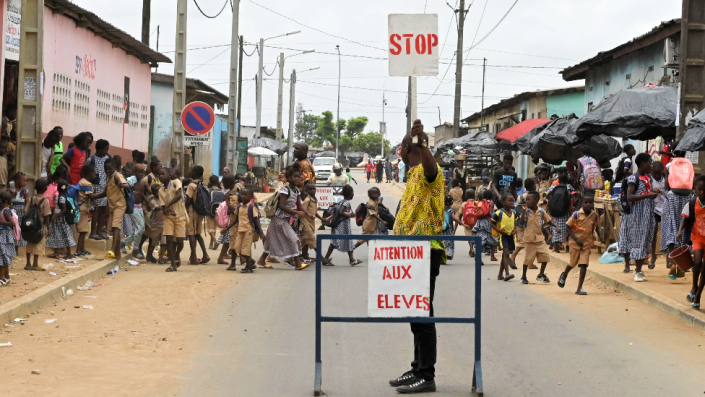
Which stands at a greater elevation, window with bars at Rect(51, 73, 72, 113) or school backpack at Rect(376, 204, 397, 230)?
window with bars at Rect(51, 73, 72, 113)

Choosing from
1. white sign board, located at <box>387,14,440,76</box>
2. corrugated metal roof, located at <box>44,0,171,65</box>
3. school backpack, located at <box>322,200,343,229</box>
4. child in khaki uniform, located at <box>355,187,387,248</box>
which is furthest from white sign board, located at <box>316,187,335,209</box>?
white sign board, located at <box>387,14,440,76</box>

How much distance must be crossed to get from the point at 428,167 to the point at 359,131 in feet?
382

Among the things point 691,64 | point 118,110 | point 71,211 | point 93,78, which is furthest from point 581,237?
point 118,110

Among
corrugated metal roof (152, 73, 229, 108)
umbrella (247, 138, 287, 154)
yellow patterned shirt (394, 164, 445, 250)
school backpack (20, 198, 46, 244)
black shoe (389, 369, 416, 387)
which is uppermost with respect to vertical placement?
corrugated metal roof (152, 73, 229, 108)

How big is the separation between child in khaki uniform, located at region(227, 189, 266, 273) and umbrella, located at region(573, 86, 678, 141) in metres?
6.01

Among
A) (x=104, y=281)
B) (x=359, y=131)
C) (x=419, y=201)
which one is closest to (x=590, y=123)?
(x=104, y=281)

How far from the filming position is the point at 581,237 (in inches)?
482

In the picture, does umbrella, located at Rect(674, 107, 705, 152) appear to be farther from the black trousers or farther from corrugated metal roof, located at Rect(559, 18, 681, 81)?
corrugated metal roof, located at Rect(559, 18, 681, 81)

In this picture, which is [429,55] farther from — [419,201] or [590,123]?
[590,123]

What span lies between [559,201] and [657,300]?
6.23 metres

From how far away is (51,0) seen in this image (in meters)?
17.9

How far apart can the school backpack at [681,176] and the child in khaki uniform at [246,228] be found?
6.18 m

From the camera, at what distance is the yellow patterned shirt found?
657 centimetres

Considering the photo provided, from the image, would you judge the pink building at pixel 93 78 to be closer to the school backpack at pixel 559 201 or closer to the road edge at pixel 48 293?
the road edge at pixel 48 293
